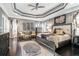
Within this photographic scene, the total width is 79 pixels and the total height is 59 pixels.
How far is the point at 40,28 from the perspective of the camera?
2.34 metres

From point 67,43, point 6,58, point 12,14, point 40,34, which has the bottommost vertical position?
point 6,58

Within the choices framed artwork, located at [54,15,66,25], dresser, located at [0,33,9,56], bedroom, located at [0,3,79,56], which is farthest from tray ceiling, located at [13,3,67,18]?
dresser, located at [0,33,9,56]

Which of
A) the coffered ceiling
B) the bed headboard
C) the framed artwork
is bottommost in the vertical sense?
the bed headboard

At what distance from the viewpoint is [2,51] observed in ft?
7.27

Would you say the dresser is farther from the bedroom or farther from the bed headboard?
the bed headboard

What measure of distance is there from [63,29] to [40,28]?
19.6 inches

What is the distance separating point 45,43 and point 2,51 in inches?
36.0

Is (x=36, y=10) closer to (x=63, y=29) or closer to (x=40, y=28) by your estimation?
(x=40, y=28)

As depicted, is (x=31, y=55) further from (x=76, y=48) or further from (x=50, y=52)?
(x=76, y=48)

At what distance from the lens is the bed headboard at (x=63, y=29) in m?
2.28

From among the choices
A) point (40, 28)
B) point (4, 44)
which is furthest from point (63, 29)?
point (4, 44)

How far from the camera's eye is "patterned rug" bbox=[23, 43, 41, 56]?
2.34 meters

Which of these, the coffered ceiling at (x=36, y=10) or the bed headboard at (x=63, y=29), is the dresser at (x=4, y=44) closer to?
the coffered ceiling at (x=36, y=10)

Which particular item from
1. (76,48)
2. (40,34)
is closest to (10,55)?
(40,34)
